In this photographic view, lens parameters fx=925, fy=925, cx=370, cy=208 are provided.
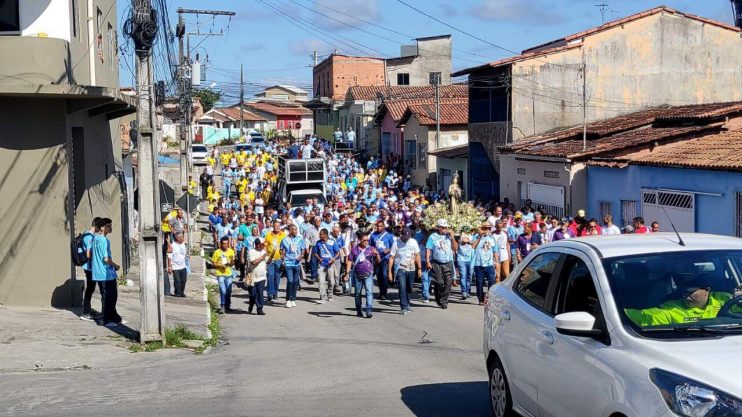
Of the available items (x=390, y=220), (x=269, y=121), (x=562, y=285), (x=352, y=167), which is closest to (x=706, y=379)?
(x=562, y=285)

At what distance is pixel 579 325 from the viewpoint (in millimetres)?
5711

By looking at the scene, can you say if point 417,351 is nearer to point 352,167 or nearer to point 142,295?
point 142,295

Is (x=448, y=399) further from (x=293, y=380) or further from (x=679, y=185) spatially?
(x=679, y=185)

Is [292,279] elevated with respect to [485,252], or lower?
lower

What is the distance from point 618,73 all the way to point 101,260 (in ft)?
84.8

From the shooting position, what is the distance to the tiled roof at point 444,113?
4678 cm

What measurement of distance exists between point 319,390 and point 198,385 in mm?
1541

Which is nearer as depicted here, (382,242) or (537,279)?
(537,279)

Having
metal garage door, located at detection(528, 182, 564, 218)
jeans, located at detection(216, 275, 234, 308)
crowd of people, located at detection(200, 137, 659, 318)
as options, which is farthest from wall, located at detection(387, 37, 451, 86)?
jeans, located at detection(216, 275, 234, 308)

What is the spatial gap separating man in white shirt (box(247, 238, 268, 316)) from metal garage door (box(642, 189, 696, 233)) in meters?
9.02

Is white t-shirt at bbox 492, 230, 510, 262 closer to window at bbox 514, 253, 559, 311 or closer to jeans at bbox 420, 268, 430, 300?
jeans at bbox 420, 268, 430, 300

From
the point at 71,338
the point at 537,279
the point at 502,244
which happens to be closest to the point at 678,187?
the point at 502,244

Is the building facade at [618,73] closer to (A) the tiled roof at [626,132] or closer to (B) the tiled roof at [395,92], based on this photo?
(A) the tiled roof at [626,132]

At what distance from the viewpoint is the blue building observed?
2023cm
